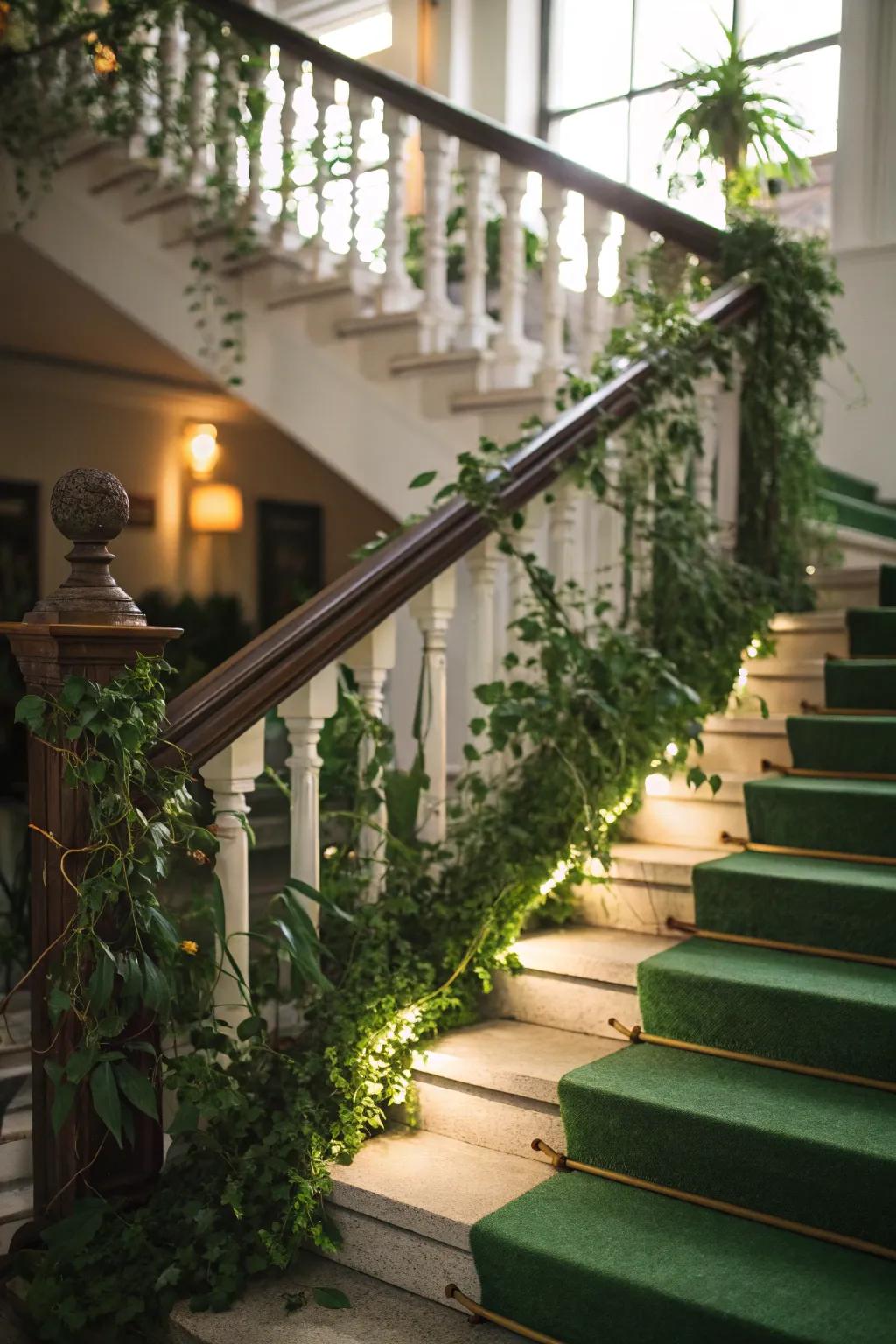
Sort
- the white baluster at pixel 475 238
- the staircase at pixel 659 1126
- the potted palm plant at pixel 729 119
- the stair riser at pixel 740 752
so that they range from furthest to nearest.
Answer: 1. the potted palm plant at pixel 729 119
2. the white baluster at pixel 475 238
3. the stair riser at pixel 740 752
4. the staircase at pixel 659 1126

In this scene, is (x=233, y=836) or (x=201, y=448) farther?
(x=201, y=448)

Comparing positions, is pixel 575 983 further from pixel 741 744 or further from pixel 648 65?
pixel 648 65

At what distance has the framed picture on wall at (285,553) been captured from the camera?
726 centimetres

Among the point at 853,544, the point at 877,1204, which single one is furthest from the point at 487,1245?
the point at 853,544

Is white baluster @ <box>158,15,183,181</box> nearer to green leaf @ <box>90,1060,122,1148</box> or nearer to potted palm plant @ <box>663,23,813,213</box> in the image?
potted palm plant @ <box>663,23,813,213</box>

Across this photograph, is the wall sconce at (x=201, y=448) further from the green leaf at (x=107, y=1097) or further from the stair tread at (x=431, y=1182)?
the green leaf at (x=107, y=1097)

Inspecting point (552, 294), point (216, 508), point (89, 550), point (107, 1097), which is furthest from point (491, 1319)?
point (216, 508)

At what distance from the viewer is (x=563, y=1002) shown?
8.48 feet

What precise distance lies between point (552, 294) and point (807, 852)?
192 cm

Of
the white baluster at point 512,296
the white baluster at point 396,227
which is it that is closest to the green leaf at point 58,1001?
the white baluster at point 512,296

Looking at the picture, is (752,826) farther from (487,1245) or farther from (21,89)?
(21,89)

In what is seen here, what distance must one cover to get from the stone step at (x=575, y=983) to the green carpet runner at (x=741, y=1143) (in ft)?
0.40

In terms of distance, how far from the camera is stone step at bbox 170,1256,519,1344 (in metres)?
1.90

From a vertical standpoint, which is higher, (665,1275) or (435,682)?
(435,682)
